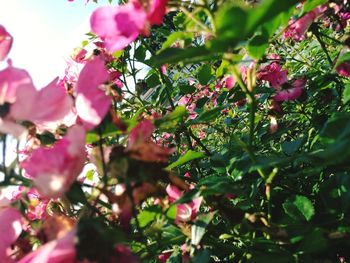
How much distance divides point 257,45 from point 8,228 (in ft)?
1.87

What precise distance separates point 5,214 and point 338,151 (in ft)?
1.74

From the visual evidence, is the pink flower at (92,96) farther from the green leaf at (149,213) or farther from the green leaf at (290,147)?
the green leaf at (290,147)

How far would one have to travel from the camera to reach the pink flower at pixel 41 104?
0.68m

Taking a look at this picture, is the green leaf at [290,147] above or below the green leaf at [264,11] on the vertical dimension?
above

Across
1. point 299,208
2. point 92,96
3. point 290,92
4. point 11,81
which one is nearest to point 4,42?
point 11,81

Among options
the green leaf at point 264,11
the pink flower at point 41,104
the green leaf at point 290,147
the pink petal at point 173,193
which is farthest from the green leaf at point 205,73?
the green leaf at point 264,11

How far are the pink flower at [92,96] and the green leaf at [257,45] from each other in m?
0.32

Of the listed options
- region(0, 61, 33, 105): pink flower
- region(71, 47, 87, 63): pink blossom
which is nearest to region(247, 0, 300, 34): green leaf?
region(0, 61, 33, 105): pink flower

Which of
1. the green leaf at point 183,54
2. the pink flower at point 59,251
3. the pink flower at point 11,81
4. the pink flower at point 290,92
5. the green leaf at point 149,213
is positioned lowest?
the pink flower at point 59,251

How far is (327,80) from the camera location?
4.81 feet

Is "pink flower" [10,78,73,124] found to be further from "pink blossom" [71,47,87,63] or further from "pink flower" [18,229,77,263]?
"pink blossom" [71,47,87,63]

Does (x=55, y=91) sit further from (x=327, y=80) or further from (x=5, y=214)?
(x=327, y=80)

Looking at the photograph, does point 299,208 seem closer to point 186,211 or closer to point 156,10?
point 186,211

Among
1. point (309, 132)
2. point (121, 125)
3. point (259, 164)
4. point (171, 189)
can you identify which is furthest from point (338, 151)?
point (309, 132)
